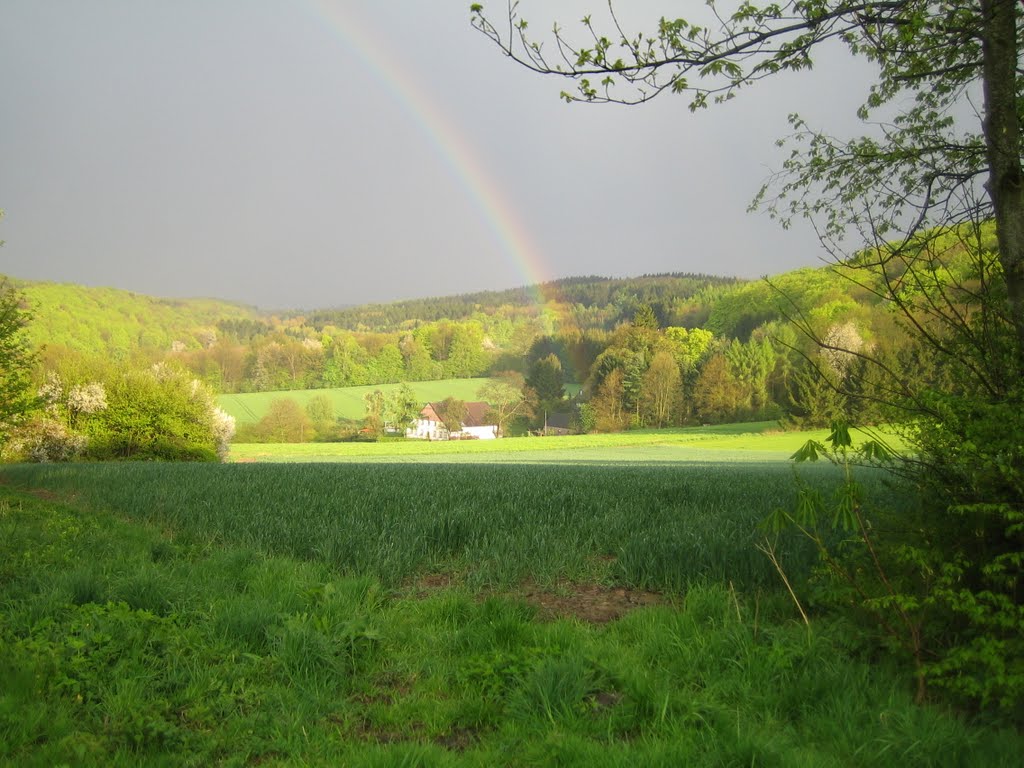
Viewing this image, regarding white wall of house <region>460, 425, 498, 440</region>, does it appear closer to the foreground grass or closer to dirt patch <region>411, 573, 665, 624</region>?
dirt patch <region>411, 573, 665, 624</region>

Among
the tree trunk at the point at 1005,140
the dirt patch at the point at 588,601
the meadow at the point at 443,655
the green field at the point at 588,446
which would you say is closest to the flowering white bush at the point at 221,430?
the green field at the point at 588,446

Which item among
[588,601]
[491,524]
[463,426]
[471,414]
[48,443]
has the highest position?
[491,524]

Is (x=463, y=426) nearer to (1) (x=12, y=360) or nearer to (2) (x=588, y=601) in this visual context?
(1) (x=12, y=360)

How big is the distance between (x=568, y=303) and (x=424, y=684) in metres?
138

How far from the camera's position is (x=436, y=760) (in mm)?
2980

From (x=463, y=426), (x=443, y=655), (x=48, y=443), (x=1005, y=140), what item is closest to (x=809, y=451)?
(x=443, y=655)

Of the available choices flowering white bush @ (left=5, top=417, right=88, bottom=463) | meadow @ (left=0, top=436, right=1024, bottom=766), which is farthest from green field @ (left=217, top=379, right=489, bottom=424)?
meadow @ (left=0, top=436, right=1024, bottom=766)

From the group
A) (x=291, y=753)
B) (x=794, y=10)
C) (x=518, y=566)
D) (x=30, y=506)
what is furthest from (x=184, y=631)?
(x=30, y=506)

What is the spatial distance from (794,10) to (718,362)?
71.8 m

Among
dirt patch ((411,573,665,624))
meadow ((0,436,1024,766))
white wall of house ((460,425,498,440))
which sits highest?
meadow ((0,436,1024,766))

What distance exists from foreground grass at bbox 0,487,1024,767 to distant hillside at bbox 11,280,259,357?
61624mm

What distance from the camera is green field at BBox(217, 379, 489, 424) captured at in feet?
283

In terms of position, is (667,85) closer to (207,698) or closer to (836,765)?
(836,765)

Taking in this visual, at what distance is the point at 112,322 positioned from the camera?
8325 centimetres
